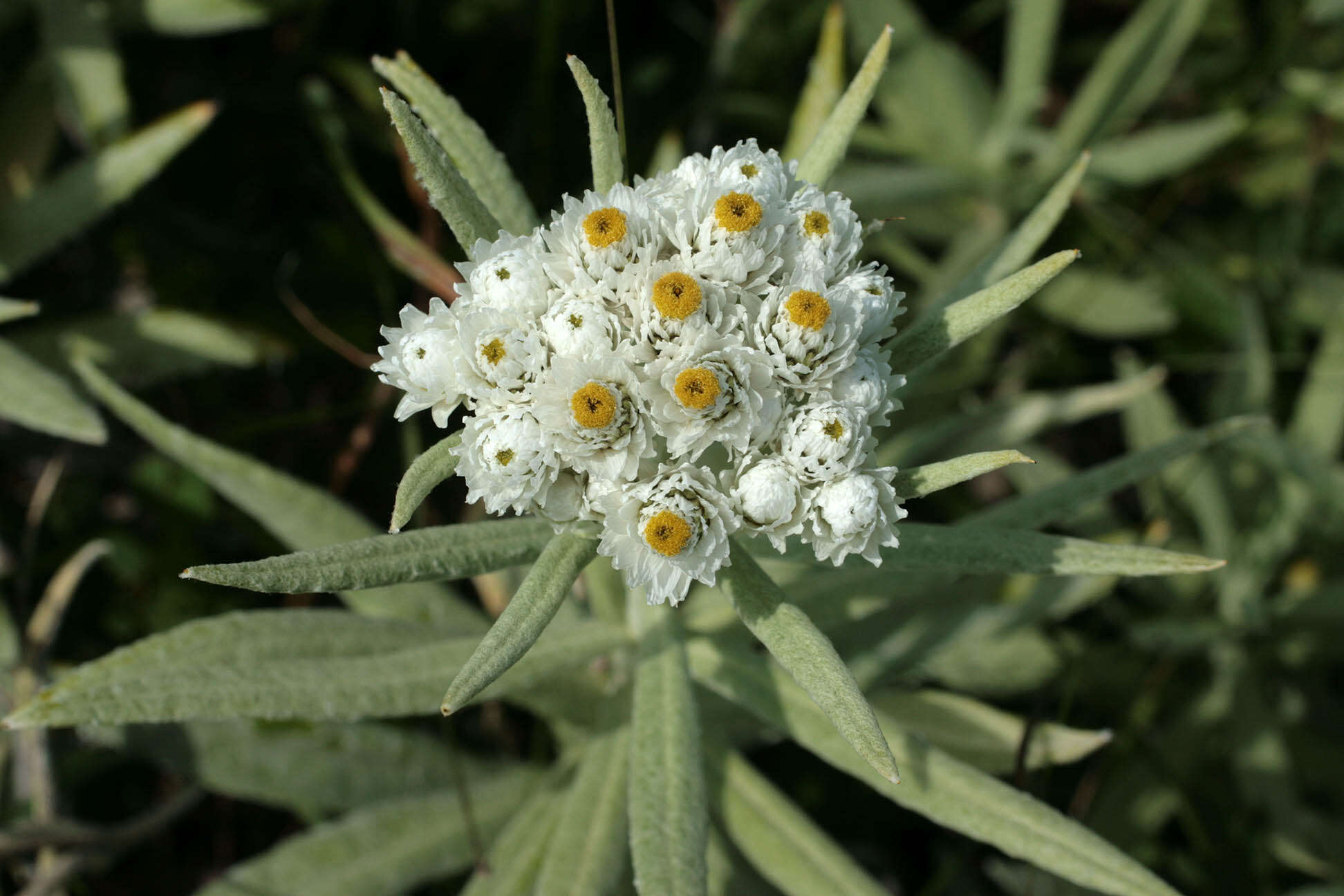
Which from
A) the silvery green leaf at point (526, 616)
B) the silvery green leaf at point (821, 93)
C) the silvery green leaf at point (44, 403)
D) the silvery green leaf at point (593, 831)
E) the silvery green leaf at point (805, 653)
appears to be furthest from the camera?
the silvery green leaf at point (821, 93)

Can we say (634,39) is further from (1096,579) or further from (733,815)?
(733,815)

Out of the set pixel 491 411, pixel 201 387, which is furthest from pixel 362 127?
pixel 491 411

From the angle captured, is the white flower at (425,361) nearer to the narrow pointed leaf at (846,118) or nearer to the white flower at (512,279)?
the white flower at (512,279)

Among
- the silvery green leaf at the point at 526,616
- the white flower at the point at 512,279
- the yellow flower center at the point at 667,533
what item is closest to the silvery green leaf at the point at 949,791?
the silvery green leaf at the point at 526,616


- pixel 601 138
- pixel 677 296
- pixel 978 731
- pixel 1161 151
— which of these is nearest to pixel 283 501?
pixel 601 138

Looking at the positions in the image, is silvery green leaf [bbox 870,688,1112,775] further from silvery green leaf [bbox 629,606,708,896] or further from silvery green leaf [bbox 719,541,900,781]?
silvery green leaf [bbox 719,541,900,781]

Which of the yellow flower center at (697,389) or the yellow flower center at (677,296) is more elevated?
the yellow flower center at (677,296)
